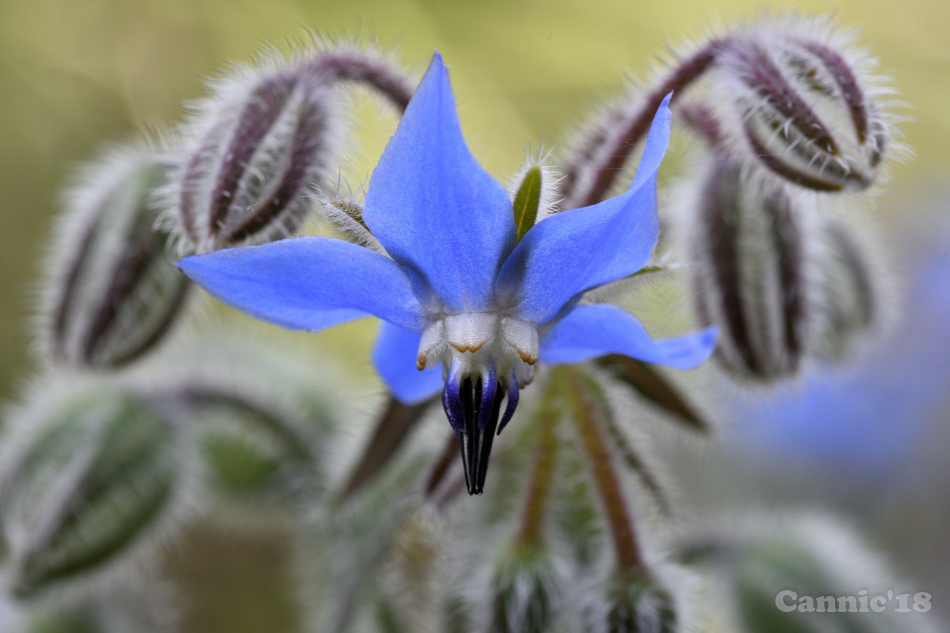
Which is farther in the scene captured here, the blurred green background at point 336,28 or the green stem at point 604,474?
the blurred green background at point 336,28

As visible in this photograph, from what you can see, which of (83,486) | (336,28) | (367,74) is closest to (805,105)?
(367,74)

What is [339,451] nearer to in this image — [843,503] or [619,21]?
[843,503]

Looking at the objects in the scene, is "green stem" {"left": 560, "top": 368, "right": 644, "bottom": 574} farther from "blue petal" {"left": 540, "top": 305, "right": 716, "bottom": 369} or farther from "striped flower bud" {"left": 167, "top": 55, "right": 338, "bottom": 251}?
"striped flower bud" {"left": 167, "top": 55, "right": 338, "bottom": 251}

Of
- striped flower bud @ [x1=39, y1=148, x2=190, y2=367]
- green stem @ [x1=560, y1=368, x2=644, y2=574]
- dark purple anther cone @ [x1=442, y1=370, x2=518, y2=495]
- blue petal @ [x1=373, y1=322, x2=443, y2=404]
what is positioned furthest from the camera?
striped flower bud @ [x1=39, y1=148, x2=190, y2=367]

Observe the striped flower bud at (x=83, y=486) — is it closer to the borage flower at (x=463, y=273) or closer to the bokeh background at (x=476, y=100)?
the borage flower at (x=463, y=273)

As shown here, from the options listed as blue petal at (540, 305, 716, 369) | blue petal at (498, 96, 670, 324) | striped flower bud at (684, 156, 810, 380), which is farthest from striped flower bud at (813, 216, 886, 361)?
blue petal at (498, 96, 670, 324)

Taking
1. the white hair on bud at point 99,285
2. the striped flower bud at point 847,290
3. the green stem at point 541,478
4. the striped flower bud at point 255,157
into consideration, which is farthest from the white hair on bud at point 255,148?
the striped flower bud at point 847,290
